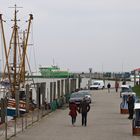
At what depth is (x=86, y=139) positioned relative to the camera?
67.2ft

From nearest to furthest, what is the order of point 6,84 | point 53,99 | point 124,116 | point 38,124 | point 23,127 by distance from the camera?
point 23,127 < point 38,124 < point 124,116 < point 53,99 < point 6,84

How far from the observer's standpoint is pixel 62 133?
23.0 meters

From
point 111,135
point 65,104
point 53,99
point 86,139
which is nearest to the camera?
point 86,139

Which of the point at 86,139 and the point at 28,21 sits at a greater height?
the point at 28,21

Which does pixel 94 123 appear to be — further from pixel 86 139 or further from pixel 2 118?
→ pixel 86 139

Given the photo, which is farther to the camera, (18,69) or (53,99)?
(18,69)

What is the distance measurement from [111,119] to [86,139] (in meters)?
11.2

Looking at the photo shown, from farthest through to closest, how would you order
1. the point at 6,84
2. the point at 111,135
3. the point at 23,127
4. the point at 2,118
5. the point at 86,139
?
1. the point at 6,84
2. the point at 2,118
3. the point at 23,127
4. the point at 111,135
5. the point at 86,139

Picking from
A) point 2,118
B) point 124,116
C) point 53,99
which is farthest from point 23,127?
point 53,99

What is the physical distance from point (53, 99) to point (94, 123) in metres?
15.7

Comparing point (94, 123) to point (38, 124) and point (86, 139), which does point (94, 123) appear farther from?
point (86, 139)

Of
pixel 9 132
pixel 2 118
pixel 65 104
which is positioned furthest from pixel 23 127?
pixel 65 104

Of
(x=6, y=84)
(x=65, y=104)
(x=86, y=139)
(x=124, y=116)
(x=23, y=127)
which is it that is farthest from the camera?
(x=6, y=84)

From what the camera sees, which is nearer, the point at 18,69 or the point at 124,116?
the point at 124,116
